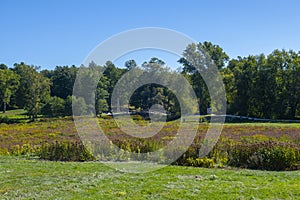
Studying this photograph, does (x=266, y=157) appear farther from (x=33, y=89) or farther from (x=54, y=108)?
(x=33, y=89)

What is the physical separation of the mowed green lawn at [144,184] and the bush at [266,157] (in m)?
1.13

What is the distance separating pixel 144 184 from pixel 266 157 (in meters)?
4.56

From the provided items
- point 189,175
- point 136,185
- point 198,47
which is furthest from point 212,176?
point 198,47

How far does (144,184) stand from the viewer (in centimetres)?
745

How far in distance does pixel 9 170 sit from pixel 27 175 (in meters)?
1.20

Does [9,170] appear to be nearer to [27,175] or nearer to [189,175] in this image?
[27,175]

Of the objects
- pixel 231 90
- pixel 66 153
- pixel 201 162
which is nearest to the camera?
pixel 201 162

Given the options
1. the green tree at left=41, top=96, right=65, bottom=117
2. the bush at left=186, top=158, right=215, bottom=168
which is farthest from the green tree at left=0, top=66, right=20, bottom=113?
the bush at left=186, top=158, right=215, bottom=168

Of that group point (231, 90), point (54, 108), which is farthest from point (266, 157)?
point (54, 108)

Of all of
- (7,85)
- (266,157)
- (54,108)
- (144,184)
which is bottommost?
(144,184)

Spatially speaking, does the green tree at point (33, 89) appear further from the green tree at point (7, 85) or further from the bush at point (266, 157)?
the bush at point (266, 157)

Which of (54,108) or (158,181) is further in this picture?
(54,108)

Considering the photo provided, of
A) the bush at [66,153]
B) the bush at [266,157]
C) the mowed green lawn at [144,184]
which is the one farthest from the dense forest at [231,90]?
the mowed green lawn at [144,184]

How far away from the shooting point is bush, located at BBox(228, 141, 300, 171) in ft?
32.3
